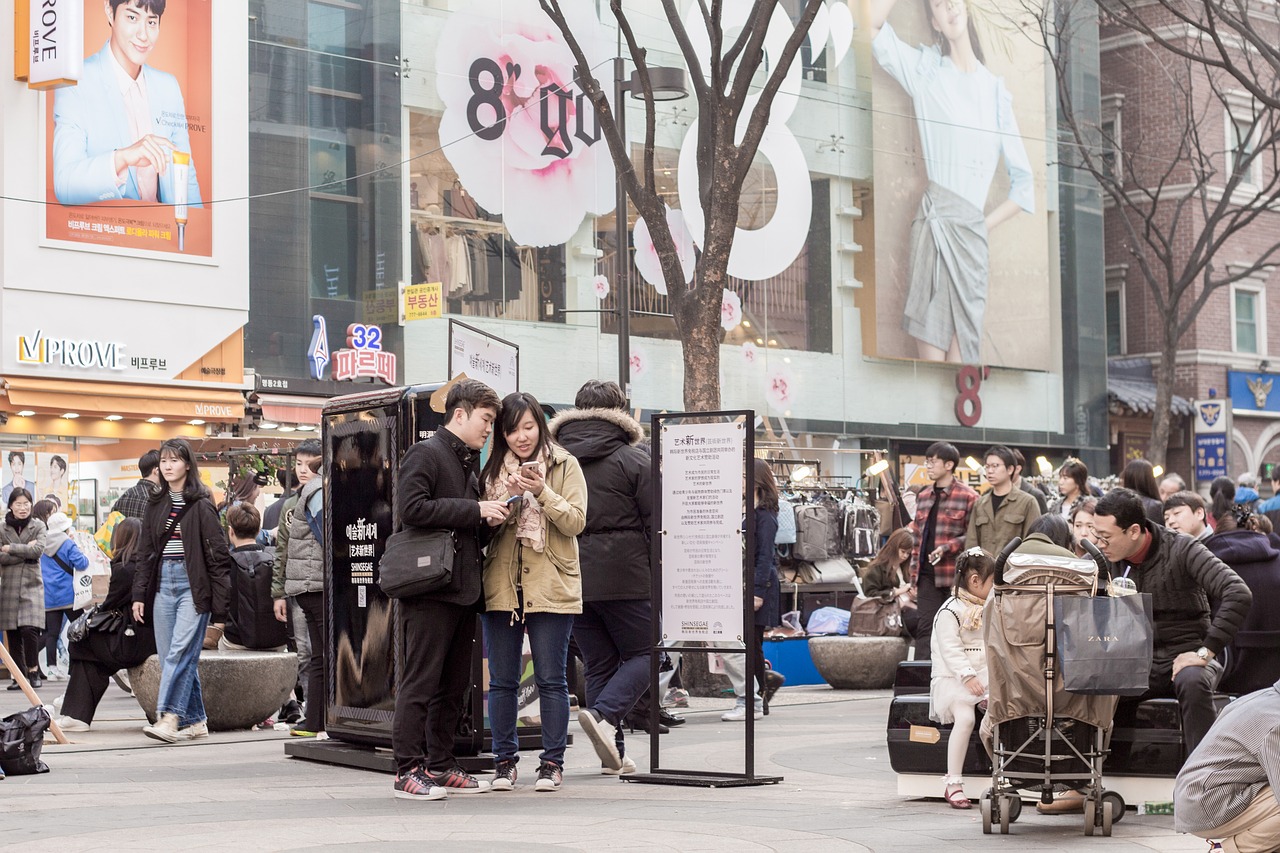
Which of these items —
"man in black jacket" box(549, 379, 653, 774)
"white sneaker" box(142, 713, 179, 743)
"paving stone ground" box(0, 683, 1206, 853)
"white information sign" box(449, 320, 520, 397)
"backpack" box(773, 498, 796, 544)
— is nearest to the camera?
"paving stone ground" box(0, 683, 1206, 853)

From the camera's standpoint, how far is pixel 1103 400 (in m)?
37.7

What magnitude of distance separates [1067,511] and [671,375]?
17399 mm

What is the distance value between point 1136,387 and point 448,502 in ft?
113

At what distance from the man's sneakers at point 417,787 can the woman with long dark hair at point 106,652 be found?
3946 mm

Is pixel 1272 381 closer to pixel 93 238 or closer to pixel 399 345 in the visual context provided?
pixel 399 345

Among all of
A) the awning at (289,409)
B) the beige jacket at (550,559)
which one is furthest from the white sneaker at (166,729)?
the awning at (289,409)

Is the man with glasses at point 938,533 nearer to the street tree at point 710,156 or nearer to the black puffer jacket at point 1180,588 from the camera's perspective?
the street tree at point 710,156

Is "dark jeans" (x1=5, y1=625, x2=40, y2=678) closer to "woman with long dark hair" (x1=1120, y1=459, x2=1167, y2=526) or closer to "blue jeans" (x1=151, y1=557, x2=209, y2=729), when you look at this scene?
"blue jeans" (x1=151, y1=557, x2=209, y2=729)

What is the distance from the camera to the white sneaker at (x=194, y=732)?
38.2 ft

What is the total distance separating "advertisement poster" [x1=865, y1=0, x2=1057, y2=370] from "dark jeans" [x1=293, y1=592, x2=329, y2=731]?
2243 centimetres

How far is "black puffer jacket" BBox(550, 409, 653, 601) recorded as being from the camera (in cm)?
928

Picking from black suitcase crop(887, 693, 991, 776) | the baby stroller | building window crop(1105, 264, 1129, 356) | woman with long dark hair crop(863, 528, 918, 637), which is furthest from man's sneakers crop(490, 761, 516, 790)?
building window crop(1105, 264, 1129, 356)

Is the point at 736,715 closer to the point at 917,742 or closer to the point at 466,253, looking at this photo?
the point at 917,742

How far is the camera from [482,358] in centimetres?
1031
